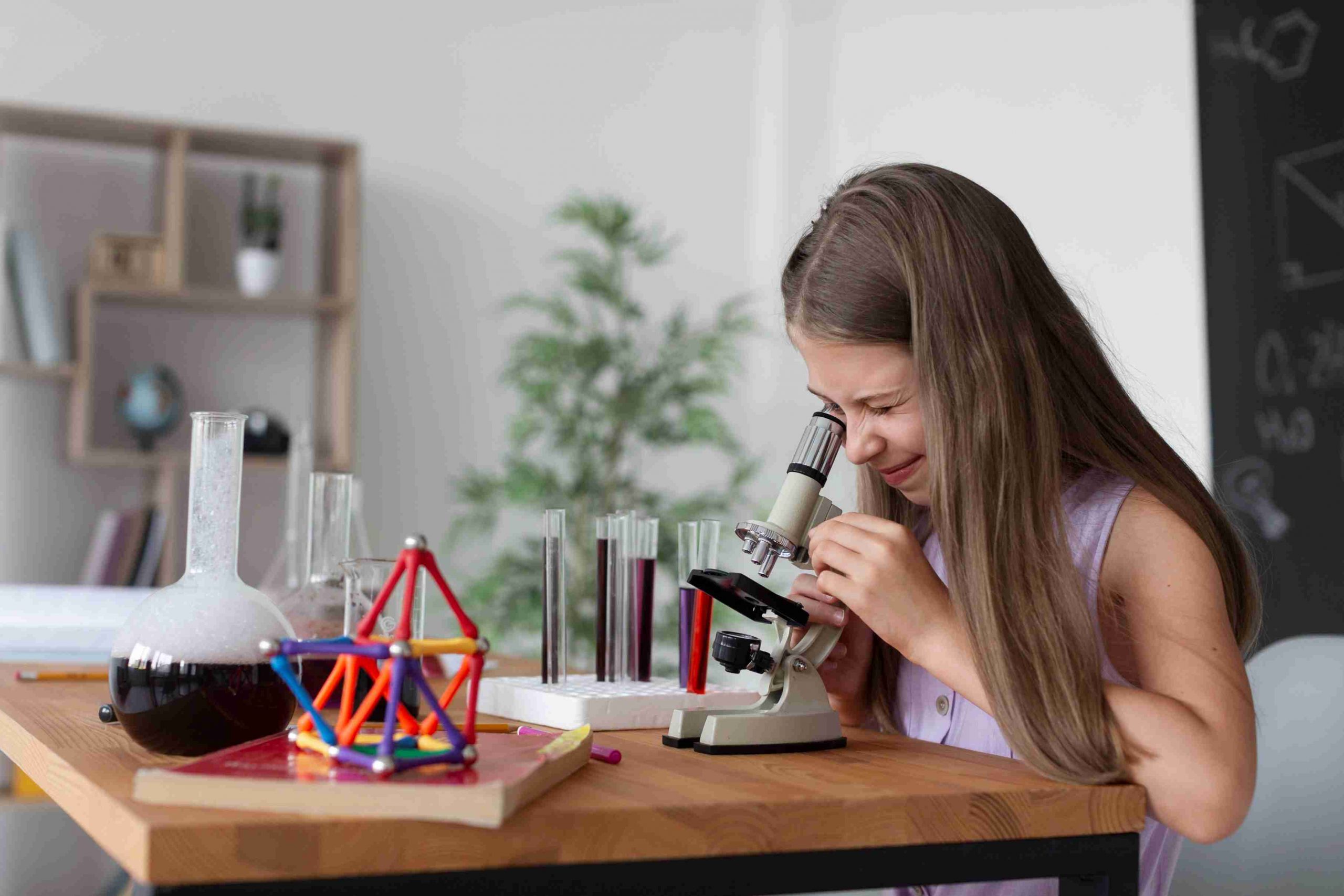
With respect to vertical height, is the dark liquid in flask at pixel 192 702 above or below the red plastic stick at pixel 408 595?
below

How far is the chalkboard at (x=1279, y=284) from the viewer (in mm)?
2443

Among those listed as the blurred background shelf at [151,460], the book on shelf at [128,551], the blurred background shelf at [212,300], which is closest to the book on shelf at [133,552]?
the book on shelf at [128,551]

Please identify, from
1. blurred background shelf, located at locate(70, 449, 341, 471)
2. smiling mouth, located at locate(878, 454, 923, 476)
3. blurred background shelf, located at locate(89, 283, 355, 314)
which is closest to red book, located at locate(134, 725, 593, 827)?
smiling mouth, located at locate(878, 454, 923, 476)

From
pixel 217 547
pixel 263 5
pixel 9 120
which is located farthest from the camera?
pixel 263 5

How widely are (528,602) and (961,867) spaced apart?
112 inches

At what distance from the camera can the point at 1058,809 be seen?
874 mm

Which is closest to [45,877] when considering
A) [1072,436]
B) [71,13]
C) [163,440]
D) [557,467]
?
[163,440]

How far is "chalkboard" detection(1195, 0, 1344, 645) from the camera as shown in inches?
96.2

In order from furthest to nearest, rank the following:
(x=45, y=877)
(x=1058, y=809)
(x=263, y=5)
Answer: (x=263, y=5), (x=45, y=877), (x=1058, y=809)

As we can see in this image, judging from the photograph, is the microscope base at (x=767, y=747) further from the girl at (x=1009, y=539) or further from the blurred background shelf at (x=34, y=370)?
the blurred background shelf at (x=34, y=370)

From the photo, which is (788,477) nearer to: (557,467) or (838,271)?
(838,271)

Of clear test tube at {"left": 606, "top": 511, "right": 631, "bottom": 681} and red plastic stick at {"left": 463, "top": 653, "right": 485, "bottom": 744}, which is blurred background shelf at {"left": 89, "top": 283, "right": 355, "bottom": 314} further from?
red plastic stick at {"left": 463, "top": 653, "right": 485, "bottom": 744}

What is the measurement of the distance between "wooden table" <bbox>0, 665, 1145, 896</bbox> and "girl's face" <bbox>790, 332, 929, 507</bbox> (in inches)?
12.7

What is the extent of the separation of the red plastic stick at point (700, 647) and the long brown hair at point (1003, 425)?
205 mm
